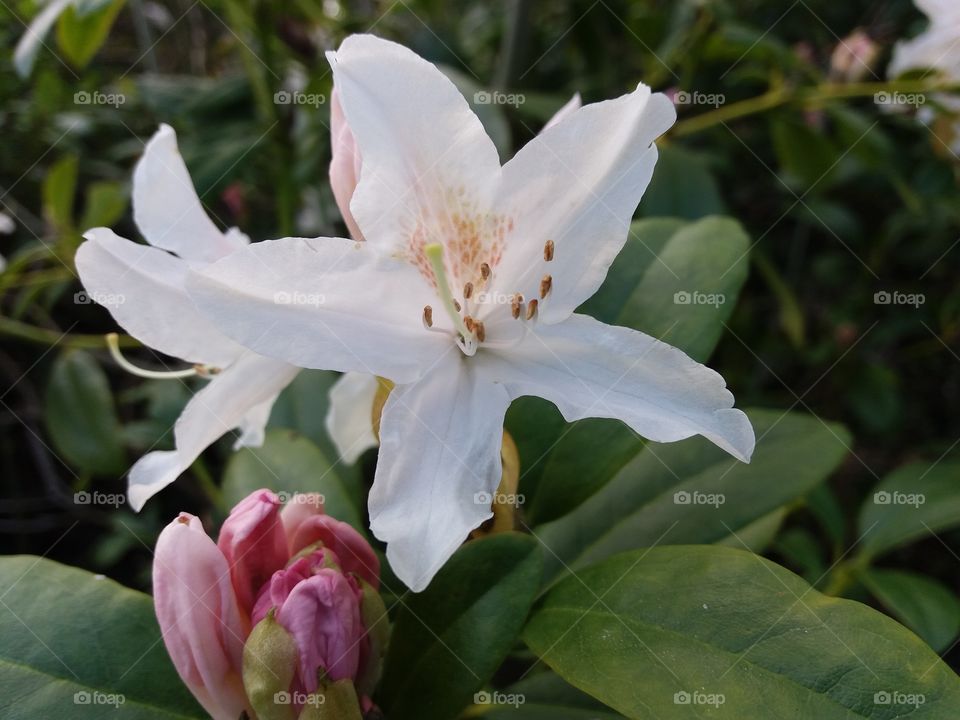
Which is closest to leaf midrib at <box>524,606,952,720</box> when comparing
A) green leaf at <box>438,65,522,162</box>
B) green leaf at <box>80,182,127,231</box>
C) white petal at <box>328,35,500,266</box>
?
white petal at <box>328,35,500,266</box>

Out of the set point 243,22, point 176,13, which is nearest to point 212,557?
point 243,22

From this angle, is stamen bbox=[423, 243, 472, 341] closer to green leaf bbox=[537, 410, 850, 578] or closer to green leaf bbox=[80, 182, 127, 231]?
green leaf bbox=[537, 410, 850, 578]

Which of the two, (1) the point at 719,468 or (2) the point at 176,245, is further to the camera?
(1) the point at 719,468

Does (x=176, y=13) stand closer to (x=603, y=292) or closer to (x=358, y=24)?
(x=358, y=24)

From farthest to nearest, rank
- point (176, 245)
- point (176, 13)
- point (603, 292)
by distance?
point (176, 13) < point (603, 292) < point (176, 245)

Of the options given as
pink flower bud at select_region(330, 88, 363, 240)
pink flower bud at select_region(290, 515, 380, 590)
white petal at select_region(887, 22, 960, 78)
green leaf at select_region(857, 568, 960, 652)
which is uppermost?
white petal at select_region(887, 22, 960, 78)

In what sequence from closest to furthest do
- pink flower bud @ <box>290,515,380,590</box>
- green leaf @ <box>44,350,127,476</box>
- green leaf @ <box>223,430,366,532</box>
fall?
pink flower bud @ <box>290,515,380,590</box> → green leaf @ <box>223,430,366,532</box> → green leaf @ <box>44,350,127,476</box>
